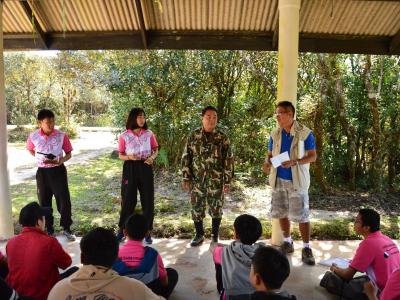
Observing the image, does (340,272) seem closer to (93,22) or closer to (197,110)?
(93,22)

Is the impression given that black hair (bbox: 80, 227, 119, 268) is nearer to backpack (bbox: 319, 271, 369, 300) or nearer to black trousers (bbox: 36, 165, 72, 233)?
backpack (bbox: 319, 271, 369, 300)

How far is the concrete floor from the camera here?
3244 mm

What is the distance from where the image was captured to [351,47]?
481cm

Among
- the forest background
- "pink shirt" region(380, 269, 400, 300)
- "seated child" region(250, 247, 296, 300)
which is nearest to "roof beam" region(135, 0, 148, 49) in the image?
the forest background

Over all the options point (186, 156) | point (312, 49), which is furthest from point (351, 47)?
point (186, 156)

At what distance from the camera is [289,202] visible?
393 cm

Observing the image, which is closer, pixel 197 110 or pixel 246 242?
pixel 246 242

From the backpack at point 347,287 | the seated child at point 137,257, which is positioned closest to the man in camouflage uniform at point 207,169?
the backpack at point 347,287

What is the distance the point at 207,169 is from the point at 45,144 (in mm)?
1852

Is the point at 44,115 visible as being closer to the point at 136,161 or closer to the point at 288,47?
the point at 136,161

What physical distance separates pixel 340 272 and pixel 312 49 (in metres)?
2.93

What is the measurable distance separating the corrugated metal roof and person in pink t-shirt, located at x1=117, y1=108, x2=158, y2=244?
1155 mm

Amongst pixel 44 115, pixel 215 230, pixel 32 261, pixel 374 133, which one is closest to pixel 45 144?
pixel 44 115

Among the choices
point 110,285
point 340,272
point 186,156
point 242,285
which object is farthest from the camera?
point 186,156
